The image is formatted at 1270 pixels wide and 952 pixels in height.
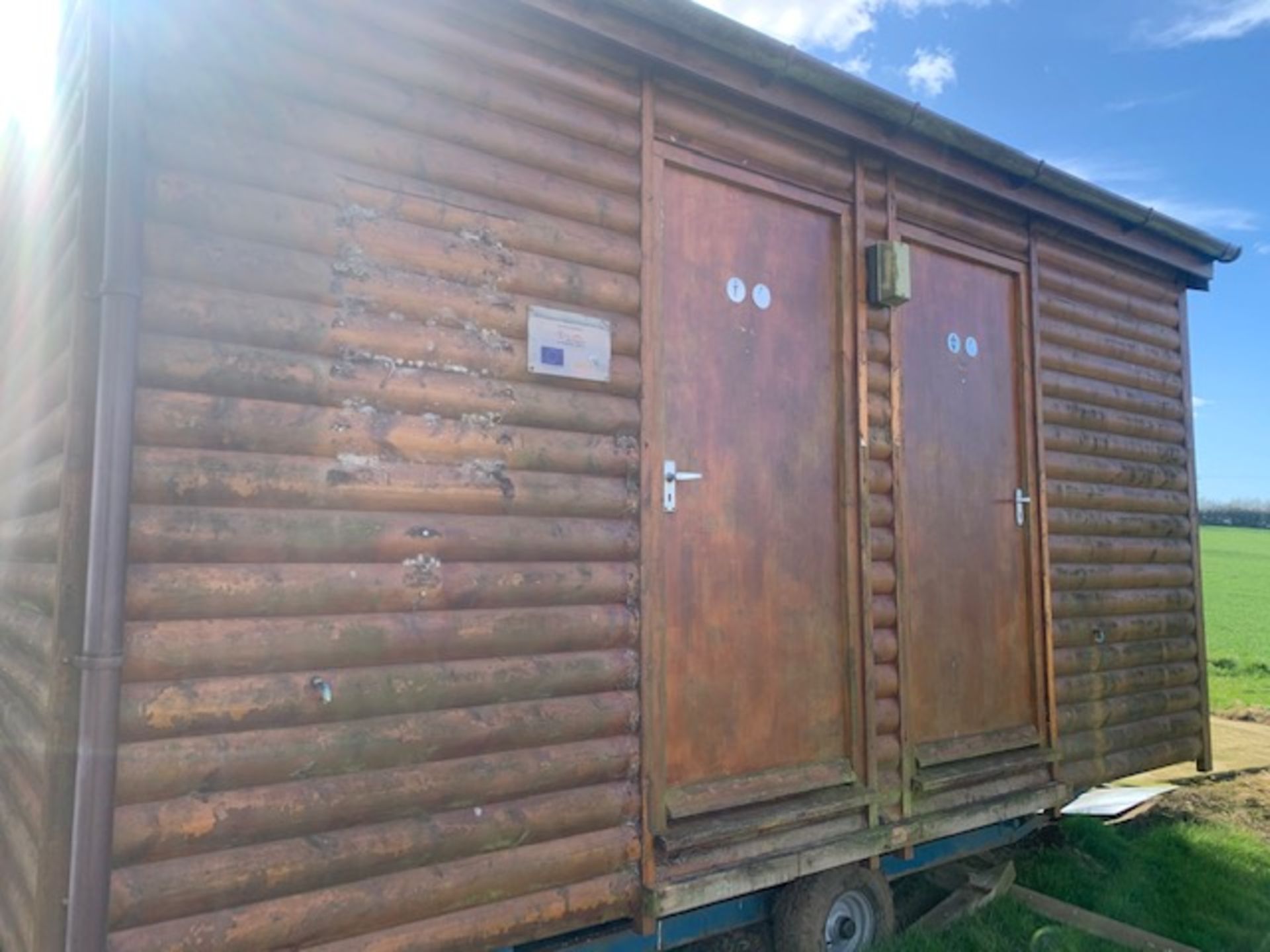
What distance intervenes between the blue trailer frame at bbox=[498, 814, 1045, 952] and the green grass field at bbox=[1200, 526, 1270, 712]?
3222 millimetres

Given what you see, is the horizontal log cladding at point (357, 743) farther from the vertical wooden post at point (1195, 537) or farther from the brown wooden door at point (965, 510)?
the vertical wooden post at point (1195, 537)

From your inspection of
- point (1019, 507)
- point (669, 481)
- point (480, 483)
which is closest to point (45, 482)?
point (480, 483)

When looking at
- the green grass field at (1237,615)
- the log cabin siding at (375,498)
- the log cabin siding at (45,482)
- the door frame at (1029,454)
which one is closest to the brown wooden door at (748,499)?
the log cabin siding at (375,498)

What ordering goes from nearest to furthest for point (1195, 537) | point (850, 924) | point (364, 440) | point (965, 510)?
point (364, 440), point (850, 924), point (965, 510), point (1195, 537)

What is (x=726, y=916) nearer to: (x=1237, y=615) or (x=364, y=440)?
(x=364, y=440)

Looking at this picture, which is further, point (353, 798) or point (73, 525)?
point (353, 798)

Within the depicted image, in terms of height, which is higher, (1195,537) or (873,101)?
(873,101)

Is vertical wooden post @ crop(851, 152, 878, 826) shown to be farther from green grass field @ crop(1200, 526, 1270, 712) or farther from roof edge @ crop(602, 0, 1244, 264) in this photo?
green grass field @ crop(1200, 526, 1270, 712)

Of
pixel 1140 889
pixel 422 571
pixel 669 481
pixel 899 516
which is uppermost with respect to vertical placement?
pixel 669 481

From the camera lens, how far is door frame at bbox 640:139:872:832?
3.24m

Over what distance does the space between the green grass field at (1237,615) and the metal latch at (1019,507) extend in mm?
2772

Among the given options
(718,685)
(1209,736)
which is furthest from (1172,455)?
(718,685)

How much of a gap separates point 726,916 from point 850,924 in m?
0.66

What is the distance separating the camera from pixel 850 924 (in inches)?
149
